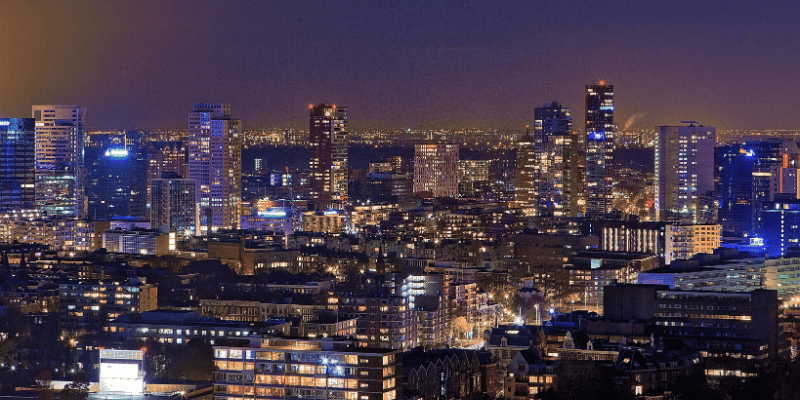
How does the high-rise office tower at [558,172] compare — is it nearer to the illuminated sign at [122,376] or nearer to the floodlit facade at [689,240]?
the floodlit facade at [689,240]

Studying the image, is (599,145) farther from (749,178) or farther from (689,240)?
(689,240)

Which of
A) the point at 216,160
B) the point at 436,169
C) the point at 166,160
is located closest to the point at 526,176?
the point at 436,169

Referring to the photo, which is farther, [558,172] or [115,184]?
[115,184]

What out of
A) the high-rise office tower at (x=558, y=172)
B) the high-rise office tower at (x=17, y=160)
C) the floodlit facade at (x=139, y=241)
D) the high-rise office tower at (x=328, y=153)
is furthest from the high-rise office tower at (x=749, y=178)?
the high-rise office tower at (x=17, y=160)

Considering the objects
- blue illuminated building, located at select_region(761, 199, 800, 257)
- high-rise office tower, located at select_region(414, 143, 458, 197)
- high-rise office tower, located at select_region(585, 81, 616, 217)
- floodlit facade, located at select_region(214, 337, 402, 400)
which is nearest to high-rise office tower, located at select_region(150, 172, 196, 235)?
high-rise office tower, located at select_region(585, 81, 616, 217)

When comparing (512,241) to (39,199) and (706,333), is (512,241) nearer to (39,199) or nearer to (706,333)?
(39,199)

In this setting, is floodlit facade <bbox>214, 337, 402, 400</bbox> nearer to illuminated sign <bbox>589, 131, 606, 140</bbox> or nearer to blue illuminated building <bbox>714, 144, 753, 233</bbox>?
blue illuminated building <bbox>714, 144, 753, 233</bbox>
